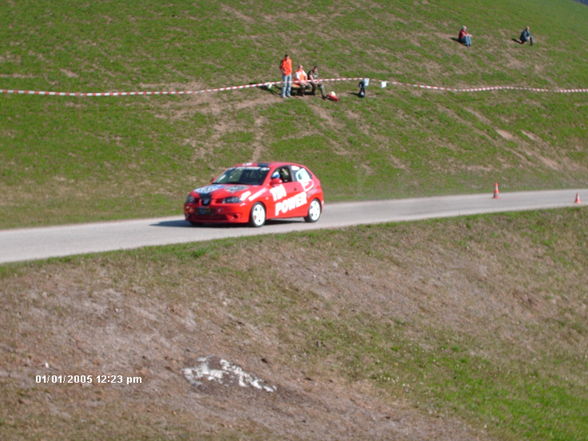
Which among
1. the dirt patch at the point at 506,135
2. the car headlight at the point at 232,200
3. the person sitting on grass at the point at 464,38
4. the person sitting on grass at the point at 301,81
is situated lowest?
the dirt patch at the point at 506,135

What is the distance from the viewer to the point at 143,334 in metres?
10.8

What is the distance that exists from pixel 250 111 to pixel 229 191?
53.8ft

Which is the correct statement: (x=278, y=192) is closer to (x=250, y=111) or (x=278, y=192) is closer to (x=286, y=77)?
(x=250, y=111)

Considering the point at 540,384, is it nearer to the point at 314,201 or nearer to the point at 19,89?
the point at 314,201

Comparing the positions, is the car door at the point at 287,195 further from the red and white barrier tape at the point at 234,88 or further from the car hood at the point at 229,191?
the red and white barrier tape at the point at 234,88

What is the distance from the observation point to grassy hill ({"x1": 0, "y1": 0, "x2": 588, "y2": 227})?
2741cm

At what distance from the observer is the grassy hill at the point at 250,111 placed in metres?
27.4

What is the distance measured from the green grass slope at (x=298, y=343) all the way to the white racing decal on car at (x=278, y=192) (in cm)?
208

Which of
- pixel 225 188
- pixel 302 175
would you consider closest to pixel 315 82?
pixel 302 175

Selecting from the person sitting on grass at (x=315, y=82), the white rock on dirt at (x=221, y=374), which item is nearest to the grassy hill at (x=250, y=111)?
the person sitting on grass at (x=315, y=82)

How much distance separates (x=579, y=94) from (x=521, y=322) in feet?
129

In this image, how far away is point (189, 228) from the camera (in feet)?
63.3

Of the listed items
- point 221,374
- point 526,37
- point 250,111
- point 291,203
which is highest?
point 526,37

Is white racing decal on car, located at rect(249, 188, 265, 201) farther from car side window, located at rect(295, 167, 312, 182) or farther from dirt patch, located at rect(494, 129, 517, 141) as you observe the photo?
dirt patch, located at rect(494, 129, 517, 141)
